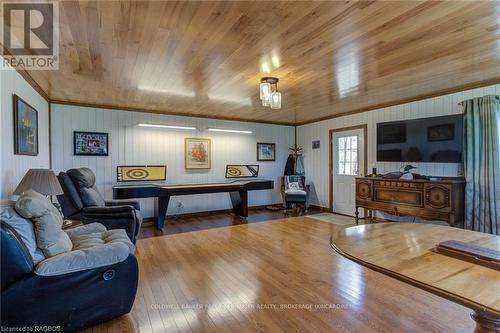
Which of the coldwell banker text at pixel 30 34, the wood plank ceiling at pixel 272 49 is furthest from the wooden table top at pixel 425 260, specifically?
the coldwell banker text at pixel 30 34

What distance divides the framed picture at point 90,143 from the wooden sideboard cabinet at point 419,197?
476 centimetres

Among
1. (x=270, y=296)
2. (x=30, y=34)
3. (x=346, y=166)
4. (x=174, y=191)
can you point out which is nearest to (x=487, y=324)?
(x=270, y=296)

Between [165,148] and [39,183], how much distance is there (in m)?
2.94

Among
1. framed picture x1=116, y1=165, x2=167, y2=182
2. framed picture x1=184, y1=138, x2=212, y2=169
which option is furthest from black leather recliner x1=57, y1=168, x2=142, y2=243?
framed picture x1=184, y1=138, x2=212, y2=169

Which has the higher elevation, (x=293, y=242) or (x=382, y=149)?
(x=382, y=149)

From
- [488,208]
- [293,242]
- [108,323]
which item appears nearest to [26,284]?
[108,323]

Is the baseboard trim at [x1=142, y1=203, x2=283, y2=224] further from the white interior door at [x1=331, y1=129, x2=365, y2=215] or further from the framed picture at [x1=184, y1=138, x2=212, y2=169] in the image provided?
the white interior door at [x1=331, y1=129, x2=365, y2=215]

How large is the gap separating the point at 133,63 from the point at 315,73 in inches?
79.3

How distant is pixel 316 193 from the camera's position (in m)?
6.53

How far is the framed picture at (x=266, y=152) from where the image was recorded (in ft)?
21.7

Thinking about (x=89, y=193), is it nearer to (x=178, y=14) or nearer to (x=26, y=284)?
(x=26, y=284)

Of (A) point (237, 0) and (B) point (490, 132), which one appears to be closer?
(A) point (237, 0)

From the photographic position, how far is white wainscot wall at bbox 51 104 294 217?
4559 mm

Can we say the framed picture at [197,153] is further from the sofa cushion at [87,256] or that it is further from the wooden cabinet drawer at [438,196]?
the wooden cabinet drawer at [438,196]
